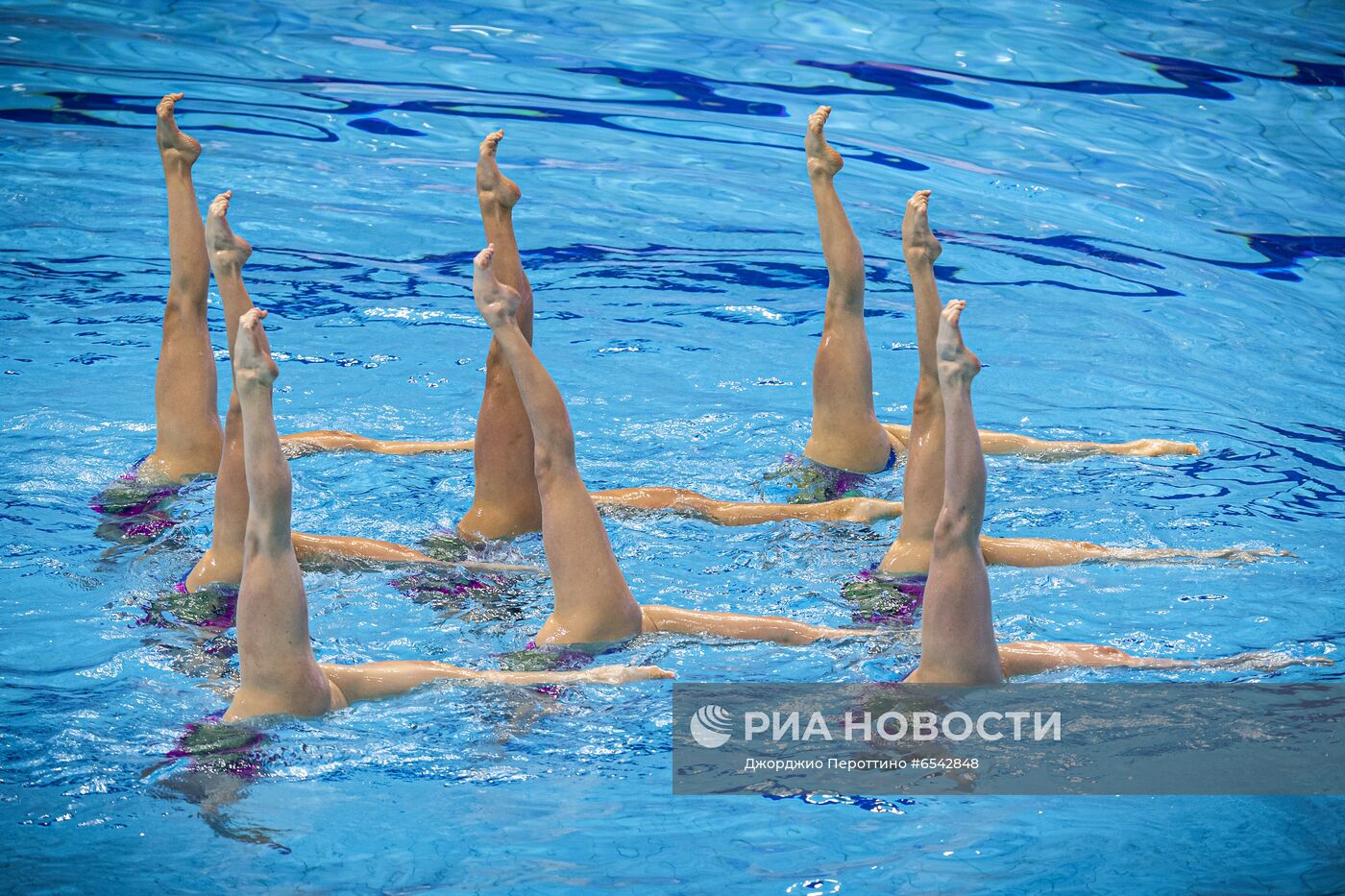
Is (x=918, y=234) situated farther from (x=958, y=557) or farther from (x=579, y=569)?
(x=579, y=569)

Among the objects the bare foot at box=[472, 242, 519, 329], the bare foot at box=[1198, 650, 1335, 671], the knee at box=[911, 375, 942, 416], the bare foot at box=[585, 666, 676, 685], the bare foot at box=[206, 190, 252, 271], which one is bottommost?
the bare foot at box=[1198, 650, 1335, 671]

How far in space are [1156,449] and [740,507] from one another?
6.82 ft

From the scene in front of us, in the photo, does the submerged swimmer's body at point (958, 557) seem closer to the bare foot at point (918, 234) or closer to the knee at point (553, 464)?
the bare foot at point (918, 234)

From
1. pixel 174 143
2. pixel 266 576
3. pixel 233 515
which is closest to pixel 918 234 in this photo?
pixel 266 576

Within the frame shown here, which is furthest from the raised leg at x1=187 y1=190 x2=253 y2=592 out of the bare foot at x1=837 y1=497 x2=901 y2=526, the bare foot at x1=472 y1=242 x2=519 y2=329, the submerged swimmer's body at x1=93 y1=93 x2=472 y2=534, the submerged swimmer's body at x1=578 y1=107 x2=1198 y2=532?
the bare foot at x1=837 y1=497 x2=901 y2=526

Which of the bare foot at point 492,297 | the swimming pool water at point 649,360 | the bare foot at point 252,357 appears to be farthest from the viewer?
the bare foot at point 492,297

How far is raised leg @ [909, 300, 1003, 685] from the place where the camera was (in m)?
3.32

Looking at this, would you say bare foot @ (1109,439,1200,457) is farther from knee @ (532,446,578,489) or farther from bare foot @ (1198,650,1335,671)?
knee @ (532,446,578,489)

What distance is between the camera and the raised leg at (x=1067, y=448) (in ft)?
19.7

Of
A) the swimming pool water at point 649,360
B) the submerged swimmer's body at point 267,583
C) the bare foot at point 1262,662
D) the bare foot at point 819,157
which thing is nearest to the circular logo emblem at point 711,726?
the swimming pool water at point 649,360

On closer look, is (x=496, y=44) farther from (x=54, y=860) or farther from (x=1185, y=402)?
(x=54, y=860)

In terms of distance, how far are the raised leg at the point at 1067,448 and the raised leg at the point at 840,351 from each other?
65 centimetres

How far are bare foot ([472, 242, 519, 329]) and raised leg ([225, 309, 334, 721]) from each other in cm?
63

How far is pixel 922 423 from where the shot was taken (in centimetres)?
429
